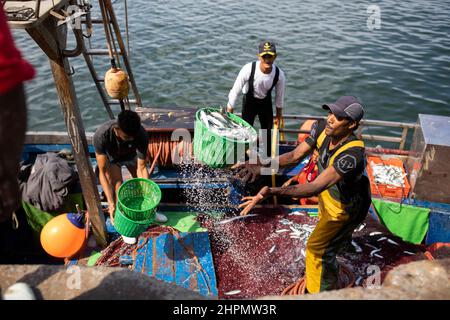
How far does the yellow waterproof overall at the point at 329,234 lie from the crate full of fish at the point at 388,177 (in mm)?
2450

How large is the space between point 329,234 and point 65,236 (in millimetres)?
3796

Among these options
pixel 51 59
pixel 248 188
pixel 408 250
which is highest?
pixel 51 59

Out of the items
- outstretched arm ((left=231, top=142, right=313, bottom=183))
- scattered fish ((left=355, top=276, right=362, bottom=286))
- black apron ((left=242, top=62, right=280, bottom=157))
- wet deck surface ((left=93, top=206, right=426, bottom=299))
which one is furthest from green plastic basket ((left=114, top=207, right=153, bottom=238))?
black apron ((left=242, top=62, right=280, bottom=157))

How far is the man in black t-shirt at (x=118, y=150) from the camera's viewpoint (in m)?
5.18

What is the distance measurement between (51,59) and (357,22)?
19.5 meters

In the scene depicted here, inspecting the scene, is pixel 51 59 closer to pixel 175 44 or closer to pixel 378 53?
pixel 175 44

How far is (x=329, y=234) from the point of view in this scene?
4457mm

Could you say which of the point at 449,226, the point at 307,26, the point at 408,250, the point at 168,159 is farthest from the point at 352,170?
the point at 307,26

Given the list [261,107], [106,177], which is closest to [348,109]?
[106,177]

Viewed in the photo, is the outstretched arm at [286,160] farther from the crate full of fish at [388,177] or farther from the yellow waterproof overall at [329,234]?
the crate full of fish at [388,177]

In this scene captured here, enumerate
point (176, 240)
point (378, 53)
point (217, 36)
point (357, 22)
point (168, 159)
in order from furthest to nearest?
point (357, 22), point (217, 36), point (378, 53), point (168, 159), point (176, 240)

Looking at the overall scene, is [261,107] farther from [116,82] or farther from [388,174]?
[116,82]
